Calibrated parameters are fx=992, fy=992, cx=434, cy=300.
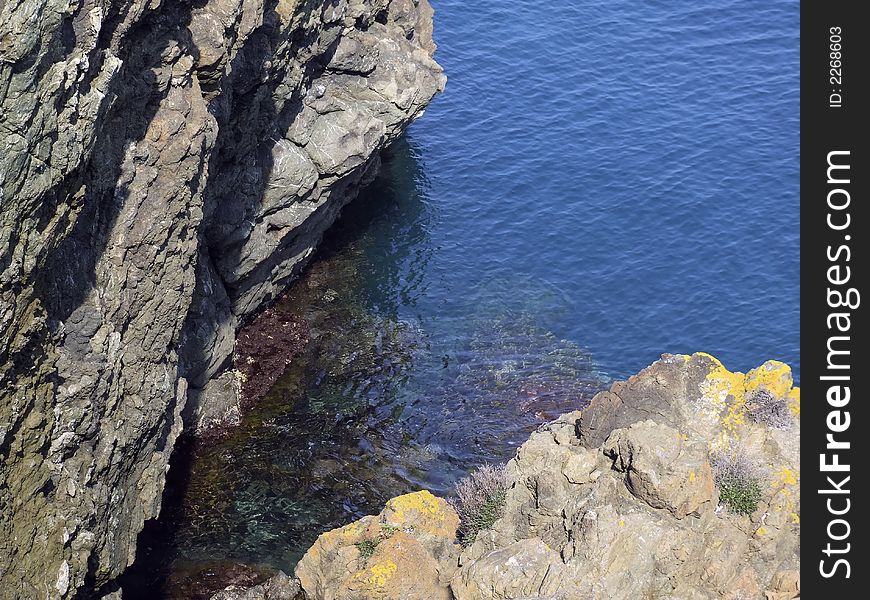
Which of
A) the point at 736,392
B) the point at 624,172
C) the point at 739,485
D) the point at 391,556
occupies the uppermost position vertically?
the point at 736,392

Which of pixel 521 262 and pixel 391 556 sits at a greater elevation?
pixel 391 556

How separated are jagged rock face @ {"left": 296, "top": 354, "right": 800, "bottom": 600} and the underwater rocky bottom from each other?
9615 millimetres

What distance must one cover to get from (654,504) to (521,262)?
30.1m

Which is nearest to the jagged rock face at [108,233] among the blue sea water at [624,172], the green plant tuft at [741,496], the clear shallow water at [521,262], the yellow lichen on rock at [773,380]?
the clear shallow water at [521,262]

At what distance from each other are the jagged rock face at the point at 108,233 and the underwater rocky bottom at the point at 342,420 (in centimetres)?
435

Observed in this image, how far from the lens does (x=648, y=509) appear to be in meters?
26.6

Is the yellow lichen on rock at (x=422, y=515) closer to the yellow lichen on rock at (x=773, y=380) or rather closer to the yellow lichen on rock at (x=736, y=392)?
the yellow lichen on rock at (x=736, y=392)

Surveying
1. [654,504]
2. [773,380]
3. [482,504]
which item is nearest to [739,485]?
[654,504]

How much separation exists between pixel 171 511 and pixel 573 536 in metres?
17.7

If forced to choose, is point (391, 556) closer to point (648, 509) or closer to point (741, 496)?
point (648, 509)

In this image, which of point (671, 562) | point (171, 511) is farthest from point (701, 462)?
point (171, 511)

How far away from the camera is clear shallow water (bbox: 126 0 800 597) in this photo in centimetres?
4044
